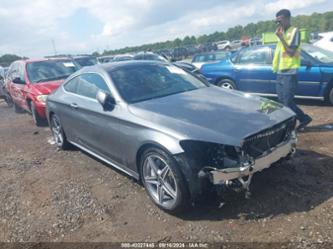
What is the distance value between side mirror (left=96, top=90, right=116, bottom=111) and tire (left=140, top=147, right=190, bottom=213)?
866 mm

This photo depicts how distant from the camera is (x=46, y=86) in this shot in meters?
8.26

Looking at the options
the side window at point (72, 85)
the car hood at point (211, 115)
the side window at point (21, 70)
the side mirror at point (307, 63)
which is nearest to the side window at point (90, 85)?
the side window at point (72, 85)

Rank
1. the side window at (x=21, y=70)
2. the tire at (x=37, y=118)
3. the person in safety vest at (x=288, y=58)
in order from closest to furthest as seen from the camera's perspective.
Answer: the person in safety vest at (x=288, y=58)
the tire at (x=37, y=118)
the side window at (x=21, y=70)

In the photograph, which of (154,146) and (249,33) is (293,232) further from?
(249,33)

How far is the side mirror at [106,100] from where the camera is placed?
4.17 m

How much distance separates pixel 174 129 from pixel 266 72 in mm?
5617

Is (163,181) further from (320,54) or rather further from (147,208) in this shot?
(320,54)

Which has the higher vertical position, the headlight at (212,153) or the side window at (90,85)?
the side window at (90,85)

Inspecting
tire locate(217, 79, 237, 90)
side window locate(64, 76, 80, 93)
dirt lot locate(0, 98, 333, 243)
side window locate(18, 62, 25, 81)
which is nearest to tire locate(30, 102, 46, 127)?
side window locate(18, 62, 25, 81)

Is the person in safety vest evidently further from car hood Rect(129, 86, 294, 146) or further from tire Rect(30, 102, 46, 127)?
tire Rect(30, 102, 46, 127)

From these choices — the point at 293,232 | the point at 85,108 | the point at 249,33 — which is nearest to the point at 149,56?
the point at 85,108

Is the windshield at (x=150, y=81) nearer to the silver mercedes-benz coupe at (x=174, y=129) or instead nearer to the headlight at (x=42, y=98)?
the silver mercedes-benz coupe at (x=174, y=129)

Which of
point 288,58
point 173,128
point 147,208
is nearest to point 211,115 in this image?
point 173,128

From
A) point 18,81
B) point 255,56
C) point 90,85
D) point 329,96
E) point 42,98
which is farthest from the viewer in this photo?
point 18,81
